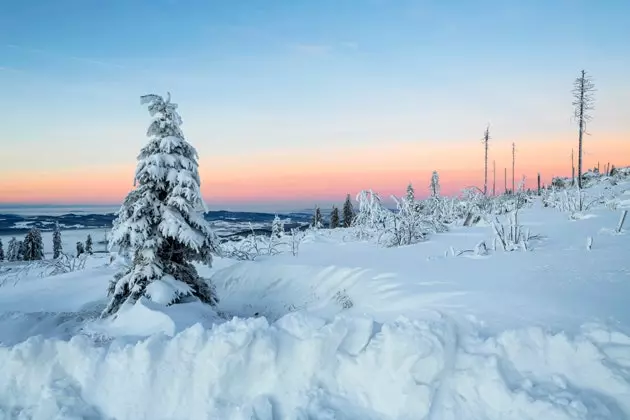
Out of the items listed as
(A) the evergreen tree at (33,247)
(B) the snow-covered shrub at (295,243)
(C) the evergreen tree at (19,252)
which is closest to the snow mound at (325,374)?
(B) the snow-covered shrub at (295,243)

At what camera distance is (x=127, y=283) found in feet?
23.6

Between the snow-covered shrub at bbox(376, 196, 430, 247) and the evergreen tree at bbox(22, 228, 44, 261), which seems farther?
the evergreen tree at bbox(22, 228, 44, 261)

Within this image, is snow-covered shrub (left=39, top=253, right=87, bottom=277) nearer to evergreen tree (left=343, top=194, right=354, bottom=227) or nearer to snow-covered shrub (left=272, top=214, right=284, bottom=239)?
snow-covered shrub (left=272, top=214, right=284, bottom=239)

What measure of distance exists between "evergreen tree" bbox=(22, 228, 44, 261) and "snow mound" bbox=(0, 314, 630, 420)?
40621mm

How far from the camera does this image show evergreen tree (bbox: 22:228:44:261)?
37031 mm

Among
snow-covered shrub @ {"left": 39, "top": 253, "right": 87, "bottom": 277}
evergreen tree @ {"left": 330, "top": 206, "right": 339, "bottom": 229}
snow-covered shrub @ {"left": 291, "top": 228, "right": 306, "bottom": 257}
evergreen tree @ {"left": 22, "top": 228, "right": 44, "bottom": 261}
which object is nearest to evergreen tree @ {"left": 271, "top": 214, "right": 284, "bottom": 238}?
snow-covered shrub @ {"left": 291, "top": 228, "right": 306, "bottom": 257}

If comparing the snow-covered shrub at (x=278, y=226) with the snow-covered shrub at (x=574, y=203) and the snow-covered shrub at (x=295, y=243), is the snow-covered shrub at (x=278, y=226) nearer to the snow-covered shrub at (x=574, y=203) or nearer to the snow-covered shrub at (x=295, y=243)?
the snow-covered shrub at (x=295, y=243)

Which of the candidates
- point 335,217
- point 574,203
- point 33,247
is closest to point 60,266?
point 574,203

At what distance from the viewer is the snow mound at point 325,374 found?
3.17 m

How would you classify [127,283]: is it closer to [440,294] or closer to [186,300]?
[186,300]

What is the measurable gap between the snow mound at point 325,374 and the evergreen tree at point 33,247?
4062 cm

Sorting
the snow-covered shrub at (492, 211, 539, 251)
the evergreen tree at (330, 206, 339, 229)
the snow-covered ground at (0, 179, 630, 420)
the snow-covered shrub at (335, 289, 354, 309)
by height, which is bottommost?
the evergreen tree at (330, 206, 339, 229)

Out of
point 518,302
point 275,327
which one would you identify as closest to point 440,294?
point 518,302

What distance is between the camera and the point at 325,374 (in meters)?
3.72
